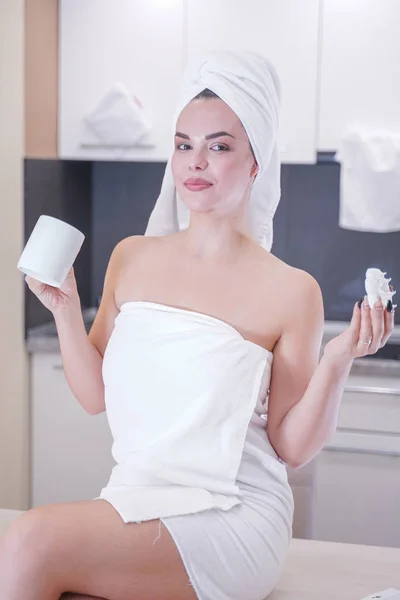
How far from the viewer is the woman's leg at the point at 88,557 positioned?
98cm

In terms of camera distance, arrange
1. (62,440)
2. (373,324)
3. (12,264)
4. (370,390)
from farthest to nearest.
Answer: (62,440), (12,264), (370,390), (373,324)

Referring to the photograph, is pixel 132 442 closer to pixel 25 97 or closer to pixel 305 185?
pixel 25 97

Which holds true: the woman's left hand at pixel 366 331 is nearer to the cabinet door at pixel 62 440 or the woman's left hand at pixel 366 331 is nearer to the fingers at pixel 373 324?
the fingers at pixel 373 324

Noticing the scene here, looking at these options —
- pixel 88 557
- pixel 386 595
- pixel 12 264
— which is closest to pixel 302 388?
pixel 386 595

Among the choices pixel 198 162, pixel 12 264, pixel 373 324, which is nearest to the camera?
pixel 373 324

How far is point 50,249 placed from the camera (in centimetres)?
117

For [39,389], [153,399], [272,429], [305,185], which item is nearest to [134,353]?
[153,399]

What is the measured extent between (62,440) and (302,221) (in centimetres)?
114

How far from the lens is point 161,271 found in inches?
52.0

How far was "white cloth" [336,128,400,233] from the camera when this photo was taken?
2.45 m

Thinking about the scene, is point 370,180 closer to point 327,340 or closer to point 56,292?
point 327,340

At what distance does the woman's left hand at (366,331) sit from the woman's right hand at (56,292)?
0.43 metres

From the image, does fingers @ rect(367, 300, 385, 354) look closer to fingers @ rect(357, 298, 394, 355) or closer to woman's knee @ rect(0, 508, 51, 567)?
fingers @ rect(357, 298, 394, 355)

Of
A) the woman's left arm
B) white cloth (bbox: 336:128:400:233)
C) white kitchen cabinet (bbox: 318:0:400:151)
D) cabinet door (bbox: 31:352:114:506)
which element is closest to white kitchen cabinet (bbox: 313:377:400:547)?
white cloth (bbox: 336:128:400:233)
